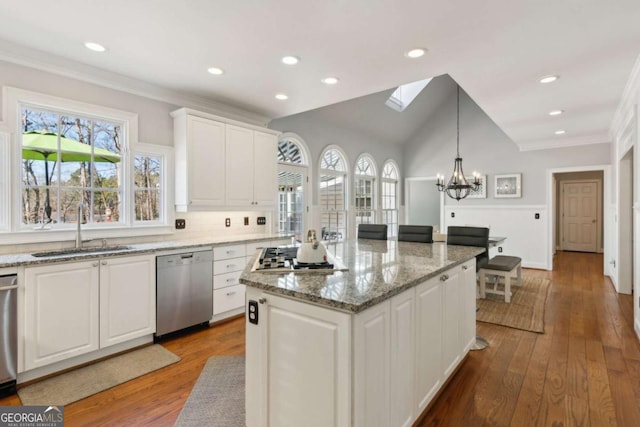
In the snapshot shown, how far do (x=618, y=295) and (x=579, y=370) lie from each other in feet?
9.75

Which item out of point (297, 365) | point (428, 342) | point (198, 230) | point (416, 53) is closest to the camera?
point (297, 365)

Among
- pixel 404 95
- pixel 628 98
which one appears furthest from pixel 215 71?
pixel 404 95

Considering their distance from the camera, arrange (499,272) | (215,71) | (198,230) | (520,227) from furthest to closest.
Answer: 1. (520,227)
2. (499,272)
3. (198,230)
4. (215,71)

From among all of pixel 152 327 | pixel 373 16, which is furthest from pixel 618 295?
pixel 152 327

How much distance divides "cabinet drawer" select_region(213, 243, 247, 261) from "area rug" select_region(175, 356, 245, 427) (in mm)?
1109

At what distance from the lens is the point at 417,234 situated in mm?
3721

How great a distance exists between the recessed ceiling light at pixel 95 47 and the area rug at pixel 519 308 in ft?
14.6

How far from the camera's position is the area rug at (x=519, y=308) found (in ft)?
11.7

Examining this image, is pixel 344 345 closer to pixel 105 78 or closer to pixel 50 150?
pixel 50 150

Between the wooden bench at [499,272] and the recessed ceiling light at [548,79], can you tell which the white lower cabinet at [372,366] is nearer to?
the recessed ceiling light at [548,79]

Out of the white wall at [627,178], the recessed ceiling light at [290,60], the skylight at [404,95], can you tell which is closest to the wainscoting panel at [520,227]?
the white wall at [627,178]

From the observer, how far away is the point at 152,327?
119 inches

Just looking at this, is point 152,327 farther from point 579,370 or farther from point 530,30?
point 530,30

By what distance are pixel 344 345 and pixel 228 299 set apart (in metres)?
2.59
